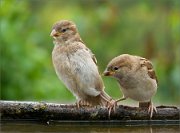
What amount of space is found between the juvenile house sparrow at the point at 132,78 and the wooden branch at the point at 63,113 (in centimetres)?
25

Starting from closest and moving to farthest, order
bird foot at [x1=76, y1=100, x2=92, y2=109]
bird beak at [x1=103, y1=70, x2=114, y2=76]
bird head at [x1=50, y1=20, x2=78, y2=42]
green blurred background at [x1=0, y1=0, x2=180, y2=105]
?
bird foot at [x1=76, y1=100, x2=92, y2=109] < bird beak at [x1=103, y1=70, x2=114, y2=76] < bird head at [x1=50, y1=20, x2=78, y2=42] < green blurred background at [x1=0, y1=0, x2=180, y2=105]

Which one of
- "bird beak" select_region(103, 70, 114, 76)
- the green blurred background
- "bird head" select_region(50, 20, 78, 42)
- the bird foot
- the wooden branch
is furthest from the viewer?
the green blurred background

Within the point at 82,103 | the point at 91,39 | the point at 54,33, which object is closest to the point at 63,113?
the point at 82,103

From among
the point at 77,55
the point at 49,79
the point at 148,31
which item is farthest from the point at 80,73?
the point at 148,31

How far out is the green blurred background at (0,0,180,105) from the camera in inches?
336

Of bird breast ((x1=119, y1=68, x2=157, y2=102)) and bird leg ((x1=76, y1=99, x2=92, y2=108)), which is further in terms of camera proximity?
bird breast ((x1=119, y1=68, x2=157, y2=102))

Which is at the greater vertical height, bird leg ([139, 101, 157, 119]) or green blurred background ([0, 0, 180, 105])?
green blurred background ([0, 0, 180, 105])

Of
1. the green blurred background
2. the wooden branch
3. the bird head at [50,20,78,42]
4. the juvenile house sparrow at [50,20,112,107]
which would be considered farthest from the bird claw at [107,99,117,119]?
the green blurred background

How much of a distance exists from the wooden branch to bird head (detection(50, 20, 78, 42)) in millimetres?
725

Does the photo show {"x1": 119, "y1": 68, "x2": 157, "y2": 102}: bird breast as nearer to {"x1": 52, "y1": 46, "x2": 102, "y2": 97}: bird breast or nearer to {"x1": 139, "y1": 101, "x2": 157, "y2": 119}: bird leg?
{"x1": 139, "y1": 101, "x2": 157, "y2": 119}: bird leg

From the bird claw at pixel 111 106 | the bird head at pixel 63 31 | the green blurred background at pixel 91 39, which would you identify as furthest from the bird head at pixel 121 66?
the green blurred background at pixel 91 39

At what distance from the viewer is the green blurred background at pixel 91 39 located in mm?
8531

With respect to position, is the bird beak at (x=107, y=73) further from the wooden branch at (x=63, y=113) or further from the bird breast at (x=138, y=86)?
the wooden branch at (x=63, y=113)

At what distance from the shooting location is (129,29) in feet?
33.8
